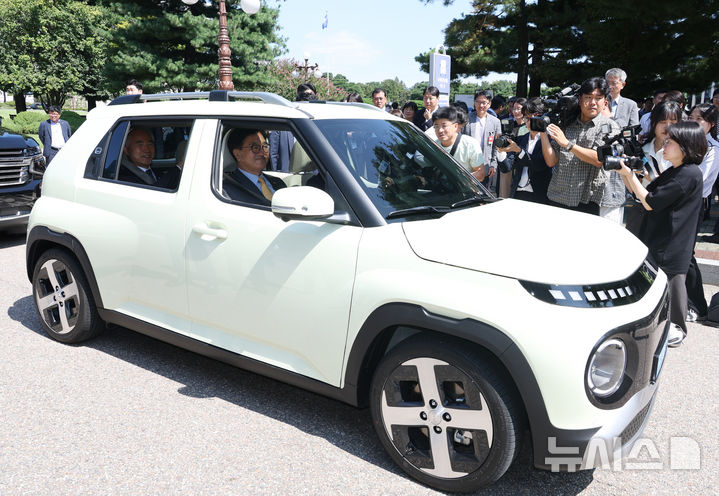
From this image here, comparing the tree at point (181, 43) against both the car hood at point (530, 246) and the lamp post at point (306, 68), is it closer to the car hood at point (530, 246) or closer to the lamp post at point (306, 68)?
the lamp post at point (306, 68)

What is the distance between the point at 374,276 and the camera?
2568mm

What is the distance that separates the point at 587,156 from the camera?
15.0ft

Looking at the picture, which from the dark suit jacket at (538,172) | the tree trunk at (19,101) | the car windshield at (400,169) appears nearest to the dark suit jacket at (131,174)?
the car windshield at (400,169)

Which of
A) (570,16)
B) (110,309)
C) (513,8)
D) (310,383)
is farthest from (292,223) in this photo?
(513,8)

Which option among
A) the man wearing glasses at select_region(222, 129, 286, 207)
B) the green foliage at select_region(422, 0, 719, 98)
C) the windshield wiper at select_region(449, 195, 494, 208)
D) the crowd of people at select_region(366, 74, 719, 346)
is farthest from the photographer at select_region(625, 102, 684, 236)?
the green foliage at select_region(422, 0, 719, 98)

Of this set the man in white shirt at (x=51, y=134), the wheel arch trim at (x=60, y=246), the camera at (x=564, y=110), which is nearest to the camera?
the wheel arch trim at (x=60, y=246)

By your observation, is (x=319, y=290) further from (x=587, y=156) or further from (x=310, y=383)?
(x=587, y=156)

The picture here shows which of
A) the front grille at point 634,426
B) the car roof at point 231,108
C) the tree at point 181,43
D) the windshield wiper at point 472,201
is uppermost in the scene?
the tree at point 181,43

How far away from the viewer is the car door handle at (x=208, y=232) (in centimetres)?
308

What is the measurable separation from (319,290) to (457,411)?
0.86 meters

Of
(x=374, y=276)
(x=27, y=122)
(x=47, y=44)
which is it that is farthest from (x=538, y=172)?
(x=47, y=44)

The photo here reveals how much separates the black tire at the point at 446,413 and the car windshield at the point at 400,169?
0.71m

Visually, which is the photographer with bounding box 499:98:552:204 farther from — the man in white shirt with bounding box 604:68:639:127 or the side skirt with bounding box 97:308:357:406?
the side skirt with bounding box 97:308:357:406

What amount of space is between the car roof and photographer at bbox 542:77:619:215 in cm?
195
